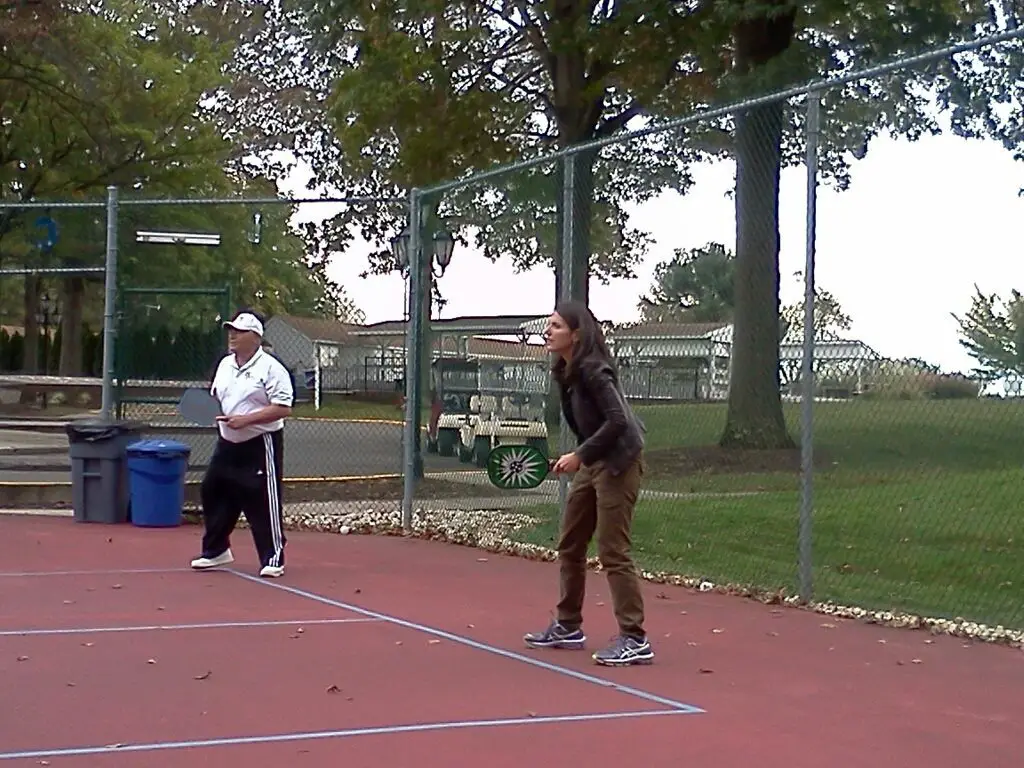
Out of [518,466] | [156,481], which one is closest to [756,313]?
[518,466]

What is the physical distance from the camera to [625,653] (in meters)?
7.96

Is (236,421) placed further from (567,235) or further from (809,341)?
(809,341)

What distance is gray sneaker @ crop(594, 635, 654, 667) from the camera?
7.95 m

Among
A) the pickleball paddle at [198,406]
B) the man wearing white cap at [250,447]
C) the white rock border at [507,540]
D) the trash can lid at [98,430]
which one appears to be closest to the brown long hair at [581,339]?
the white rock border at [507,540]

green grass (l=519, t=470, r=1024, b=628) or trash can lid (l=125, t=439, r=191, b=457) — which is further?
trash can lid (l=125, t=439, r=191, b=457)

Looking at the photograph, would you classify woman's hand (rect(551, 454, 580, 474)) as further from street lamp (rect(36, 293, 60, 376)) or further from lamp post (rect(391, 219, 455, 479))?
street lamp (rect(36, 293, 60, 376))

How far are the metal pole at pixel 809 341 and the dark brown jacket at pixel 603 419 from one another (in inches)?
79.8

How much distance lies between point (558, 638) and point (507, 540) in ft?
16.5

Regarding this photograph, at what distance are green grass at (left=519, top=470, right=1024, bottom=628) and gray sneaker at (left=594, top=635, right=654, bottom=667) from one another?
2.47m

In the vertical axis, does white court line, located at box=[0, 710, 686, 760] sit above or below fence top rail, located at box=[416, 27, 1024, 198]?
below

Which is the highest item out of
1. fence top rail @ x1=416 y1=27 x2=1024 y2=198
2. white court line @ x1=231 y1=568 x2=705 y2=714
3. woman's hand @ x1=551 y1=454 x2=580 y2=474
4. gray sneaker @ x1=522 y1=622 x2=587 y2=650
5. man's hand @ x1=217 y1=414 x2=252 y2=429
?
fence top rail @ x1=416 y1=27 x2=1024 y2=198

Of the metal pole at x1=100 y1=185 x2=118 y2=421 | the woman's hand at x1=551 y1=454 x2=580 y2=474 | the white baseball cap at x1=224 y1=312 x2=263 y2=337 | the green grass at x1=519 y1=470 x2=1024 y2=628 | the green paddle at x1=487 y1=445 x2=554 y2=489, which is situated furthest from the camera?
the metal pole at x1=100 y1=185 x2=118 y2=421

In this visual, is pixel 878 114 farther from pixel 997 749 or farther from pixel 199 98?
pixel 199 98

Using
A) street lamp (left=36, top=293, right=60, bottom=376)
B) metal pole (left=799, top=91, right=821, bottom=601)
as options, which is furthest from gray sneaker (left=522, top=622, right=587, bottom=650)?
street lamp (left=36, top=293, right=60, bottom=376)
